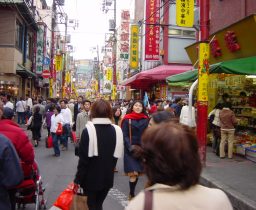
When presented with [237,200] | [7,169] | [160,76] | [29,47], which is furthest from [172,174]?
[29,47]

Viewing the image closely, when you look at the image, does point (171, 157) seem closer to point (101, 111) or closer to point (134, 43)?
point (101, 111)

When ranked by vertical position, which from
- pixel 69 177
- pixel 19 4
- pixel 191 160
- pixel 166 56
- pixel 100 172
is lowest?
pixel 69 177

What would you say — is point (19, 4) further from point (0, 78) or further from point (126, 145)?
point (126, 145)

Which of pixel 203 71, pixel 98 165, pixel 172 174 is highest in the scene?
pixel 203 71

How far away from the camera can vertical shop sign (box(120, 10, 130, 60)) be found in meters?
47.3

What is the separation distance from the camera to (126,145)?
705cm

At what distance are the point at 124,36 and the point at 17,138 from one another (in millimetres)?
44808

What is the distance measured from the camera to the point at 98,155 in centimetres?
486

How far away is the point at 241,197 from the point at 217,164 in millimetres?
4038

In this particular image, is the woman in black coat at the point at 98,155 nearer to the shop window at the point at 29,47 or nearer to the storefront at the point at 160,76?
the storefront at the point at 160,76

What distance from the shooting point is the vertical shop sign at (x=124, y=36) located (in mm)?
47256

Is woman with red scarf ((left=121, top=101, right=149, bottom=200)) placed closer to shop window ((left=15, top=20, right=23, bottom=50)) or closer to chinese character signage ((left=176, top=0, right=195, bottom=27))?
chinese character signage ((left=176, top=0, right=195, bottom=27))

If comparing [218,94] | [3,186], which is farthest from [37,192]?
[218,94]

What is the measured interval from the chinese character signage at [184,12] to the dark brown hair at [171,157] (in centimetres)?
1273
